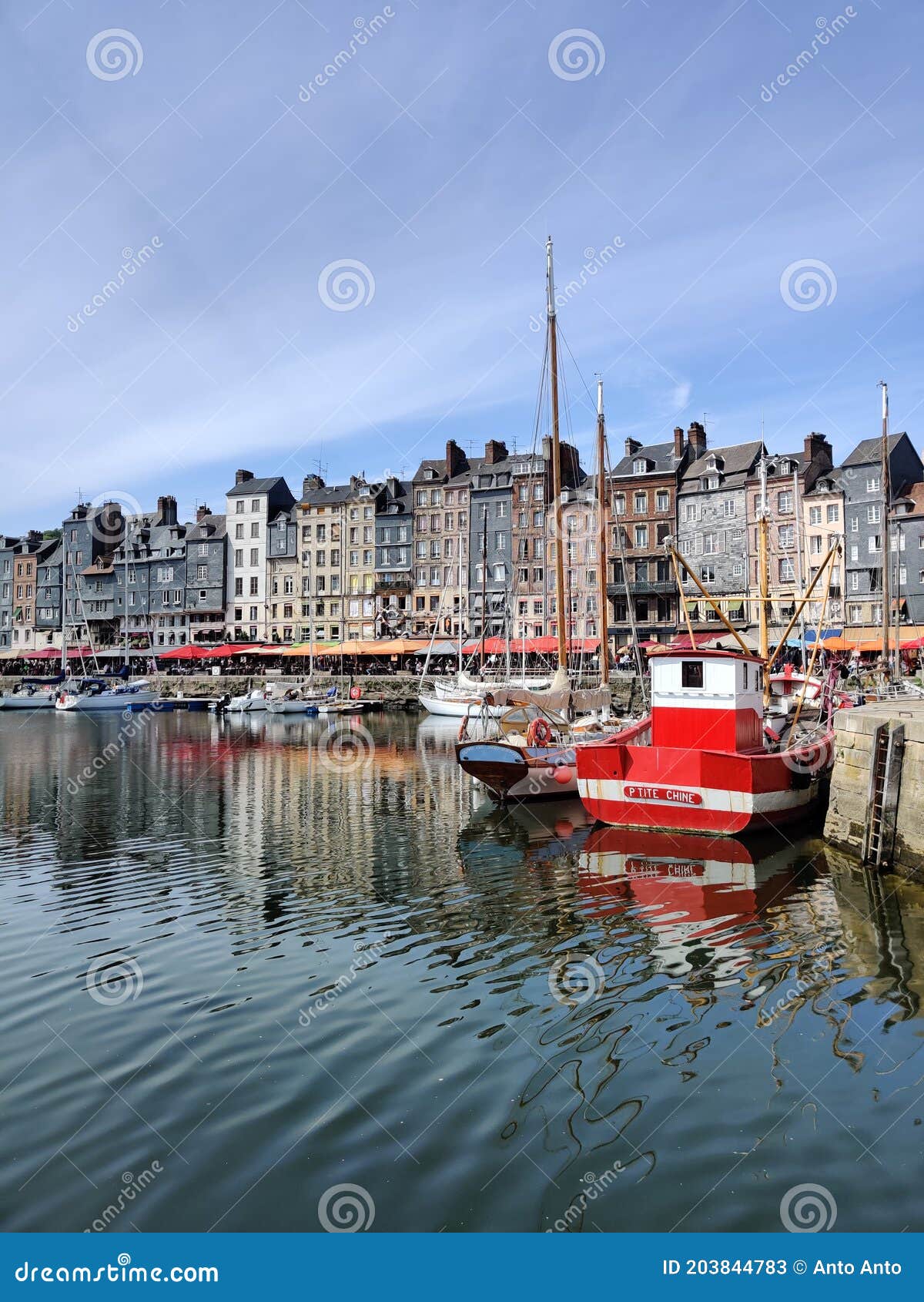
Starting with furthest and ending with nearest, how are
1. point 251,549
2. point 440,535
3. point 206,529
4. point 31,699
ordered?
1. point 206,529
2. point 251,549
3. point 440,535
4. point 31,699

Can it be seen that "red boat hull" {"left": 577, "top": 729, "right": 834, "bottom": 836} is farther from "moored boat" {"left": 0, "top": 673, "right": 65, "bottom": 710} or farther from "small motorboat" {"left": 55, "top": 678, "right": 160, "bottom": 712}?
"moored boat" {"left": 0, "top": 673, "right": 65, "bottom": 710}

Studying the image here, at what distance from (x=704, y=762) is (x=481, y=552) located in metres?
63.9

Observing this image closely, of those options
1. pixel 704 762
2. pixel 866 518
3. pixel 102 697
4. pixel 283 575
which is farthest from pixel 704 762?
pixel 283 575

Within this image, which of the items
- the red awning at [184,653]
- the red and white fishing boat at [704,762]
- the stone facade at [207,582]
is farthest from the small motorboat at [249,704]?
the red and white fishing boat at [704,762]

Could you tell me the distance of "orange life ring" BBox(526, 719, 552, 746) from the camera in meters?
25.4

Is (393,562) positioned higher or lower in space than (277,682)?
higher

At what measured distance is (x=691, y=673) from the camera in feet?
65.6

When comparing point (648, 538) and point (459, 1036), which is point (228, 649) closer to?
point (648, 538)

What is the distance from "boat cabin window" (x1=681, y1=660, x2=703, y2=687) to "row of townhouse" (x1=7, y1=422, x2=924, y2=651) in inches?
1264

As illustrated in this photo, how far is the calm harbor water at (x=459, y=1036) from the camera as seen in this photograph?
22.0 ft

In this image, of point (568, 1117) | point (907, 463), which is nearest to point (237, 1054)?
point (568, 1117)

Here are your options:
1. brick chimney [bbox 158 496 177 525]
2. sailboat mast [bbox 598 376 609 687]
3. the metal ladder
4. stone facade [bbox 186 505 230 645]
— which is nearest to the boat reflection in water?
the metal ladder

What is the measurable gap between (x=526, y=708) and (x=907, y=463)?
51237 millimetres

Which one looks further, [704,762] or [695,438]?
[695,438]
